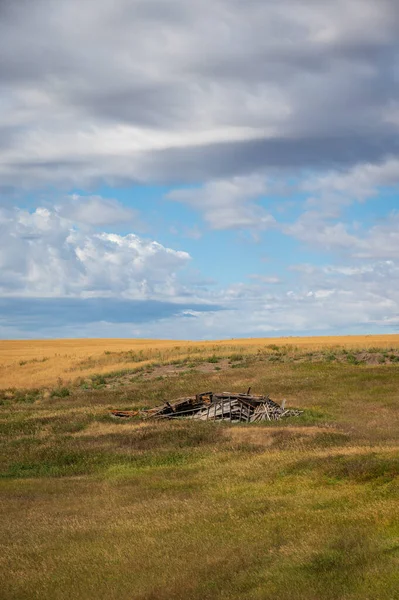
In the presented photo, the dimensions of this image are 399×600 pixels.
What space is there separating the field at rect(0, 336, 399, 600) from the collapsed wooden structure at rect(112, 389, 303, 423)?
66.4 inches

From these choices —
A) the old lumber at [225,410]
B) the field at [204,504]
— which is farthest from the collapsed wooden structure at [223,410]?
the field at [204,504]

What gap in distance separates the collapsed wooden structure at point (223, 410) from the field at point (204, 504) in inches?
66.4

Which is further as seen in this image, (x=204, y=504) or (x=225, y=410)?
(x=225, y=410)

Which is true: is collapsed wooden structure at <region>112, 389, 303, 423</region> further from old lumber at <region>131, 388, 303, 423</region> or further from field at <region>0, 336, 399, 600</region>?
field at <region>0, 336, 399, 600</region>

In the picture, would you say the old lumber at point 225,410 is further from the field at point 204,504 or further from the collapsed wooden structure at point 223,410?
the field at point 204,504

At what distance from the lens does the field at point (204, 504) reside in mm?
13664

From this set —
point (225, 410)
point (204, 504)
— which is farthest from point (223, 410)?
point (204, 504)

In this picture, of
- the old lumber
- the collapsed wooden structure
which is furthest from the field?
the old lumber

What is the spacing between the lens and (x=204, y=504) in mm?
20109

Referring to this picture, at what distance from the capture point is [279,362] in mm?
66000

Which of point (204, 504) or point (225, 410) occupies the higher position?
point (225, 410)

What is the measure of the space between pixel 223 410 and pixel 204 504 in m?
19.6

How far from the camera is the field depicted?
13664 mm

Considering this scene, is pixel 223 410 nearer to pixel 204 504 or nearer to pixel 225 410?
pixel 225 410
